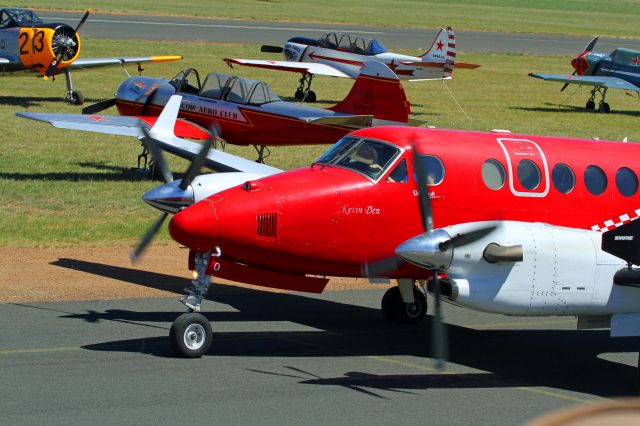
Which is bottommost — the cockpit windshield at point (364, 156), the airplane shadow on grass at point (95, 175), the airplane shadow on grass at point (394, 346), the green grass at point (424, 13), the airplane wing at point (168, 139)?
the airplane shadow on grass at point (394, 346)

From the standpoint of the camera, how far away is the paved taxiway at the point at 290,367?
1033cm

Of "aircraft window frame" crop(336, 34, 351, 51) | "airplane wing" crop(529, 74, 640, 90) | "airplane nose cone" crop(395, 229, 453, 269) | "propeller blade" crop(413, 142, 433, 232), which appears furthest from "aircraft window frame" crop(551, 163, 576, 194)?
"airplane wing" crop(529, 74, 640, 90)

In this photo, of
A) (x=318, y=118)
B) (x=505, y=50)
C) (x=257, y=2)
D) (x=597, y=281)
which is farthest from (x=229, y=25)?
(x=597, y=281)

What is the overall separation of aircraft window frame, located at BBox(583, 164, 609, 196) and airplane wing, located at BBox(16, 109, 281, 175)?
204 inches

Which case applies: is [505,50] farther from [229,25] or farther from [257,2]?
[257,2]

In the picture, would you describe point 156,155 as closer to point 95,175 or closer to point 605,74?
point 95,175

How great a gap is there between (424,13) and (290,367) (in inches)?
3416

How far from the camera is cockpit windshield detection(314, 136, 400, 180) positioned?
12.5 meters

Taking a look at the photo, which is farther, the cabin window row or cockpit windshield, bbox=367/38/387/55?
cockpit windshield, bbox=367/38/387/55

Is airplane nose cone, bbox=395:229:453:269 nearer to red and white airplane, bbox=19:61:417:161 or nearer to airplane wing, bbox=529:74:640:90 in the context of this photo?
red and white airplane, bbox=19:61:417:161

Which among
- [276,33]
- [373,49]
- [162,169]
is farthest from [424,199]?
[276,33]

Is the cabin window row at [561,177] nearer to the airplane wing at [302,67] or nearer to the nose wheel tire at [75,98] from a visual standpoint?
the nose wheel tire at [75,98]

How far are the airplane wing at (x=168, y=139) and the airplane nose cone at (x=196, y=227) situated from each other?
229cm

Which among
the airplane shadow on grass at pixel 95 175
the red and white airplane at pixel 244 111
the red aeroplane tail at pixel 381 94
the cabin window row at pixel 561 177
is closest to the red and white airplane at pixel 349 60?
the red and white airplane at pixel 244 111
